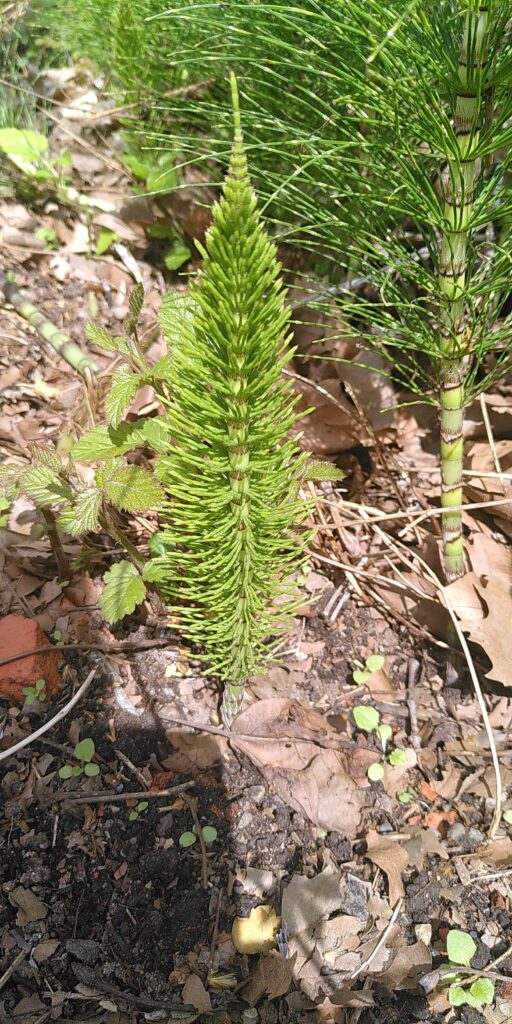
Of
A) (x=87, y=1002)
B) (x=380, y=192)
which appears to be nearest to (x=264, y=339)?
(x=380, y=192)

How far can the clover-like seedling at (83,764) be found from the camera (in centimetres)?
159

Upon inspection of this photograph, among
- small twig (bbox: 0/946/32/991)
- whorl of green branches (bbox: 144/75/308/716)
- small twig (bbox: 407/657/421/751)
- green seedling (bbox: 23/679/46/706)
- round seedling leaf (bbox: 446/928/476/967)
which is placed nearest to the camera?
whorl of green branches (bbox: 144/75/308/716)

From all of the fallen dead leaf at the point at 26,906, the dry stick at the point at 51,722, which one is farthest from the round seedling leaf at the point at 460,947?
the dry stick at the point at 51,722

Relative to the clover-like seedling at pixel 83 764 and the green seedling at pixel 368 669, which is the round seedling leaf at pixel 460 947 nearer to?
the green seedling at pixel 368 669

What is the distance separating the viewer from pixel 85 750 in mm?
1618

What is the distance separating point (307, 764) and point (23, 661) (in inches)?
28.1

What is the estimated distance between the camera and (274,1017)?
1349 mm

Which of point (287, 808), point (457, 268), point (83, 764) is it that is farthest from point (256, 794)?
point (457, 268)

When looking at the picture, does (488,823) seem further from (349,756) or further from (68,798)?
(68,798)

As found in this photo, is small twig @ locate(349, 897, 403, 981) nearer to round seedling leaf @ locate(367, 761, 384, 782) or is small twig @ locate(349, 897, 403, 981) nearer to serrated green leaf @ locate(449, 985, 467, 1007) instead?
serrated green leaf @ locate(449, 985, 467, 1007)

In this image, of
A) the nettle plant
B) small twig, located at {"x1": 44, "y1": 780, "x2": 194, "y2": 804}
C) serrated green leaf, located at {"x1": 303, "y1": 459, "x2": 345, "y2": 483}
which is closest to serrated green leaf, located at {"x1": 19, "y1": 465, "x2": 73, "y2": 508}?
the nettle plant

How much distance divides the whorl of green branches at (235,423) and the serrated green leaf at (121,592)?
6 centimetres

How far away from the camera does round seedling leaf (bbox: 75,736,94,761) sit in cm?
161

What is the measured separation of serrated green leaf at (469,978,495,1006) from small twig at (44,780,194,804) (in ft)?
2.27
